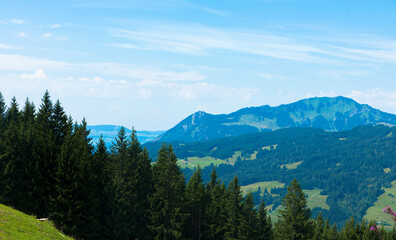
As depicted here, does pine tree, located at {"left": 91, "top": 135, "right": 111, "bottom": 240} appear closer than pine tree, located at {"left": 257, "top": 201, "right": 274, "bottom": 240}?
Yes

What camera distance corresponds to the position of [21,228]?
30.2 m

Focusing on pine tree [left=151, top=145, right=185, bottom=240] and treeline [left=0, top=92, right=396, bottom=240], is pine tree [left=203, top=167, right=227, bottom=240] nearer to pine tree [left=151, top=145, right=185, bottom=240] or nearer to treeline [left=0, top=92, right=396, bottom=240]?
treeline [left=0, top=92, right=396, bottom=240]

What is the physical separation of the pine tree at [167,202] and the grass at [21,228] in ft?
84.7

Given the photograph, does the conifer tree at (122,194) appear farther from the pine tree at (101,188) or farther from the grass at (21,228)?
the grass at (21,228)

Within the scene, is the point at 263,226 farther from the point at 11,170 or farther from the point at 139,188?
the point at 11,170

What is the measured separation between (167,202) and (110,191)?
385 inches

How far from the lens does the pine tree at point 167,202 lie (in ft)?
189

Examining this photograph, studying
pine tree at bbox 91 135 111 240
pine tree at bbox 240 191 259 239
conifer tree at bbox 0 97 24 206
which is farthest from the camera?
pine tree at bbox 240 191 259 239

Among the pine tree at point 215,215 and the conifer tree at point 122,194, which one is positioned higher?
the conifer tree at point 122,194

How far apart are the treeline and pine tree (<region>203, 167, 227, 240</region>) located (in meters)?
0.19

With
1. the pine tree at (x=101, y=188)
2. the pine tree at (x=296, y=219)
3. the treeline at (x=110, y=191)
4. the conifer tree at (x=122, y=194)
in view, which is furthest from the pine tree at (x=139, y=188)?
the pine tree at (x=296, y=219)

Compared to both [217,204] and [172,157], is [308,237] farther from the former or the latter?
[172,157]

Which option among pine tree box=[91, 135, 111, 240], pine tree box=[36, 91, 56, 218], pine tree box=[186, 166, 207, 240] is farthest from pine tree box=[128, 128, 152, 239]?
pine tree box=[36, 91, 56, 218]

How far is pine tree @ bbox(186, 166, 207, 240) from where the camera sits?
218 feet
